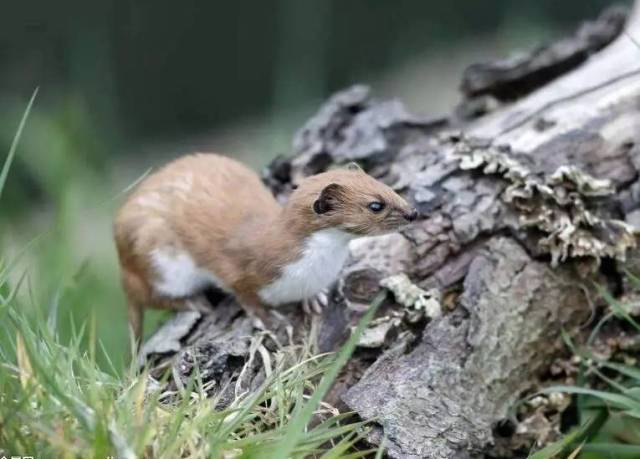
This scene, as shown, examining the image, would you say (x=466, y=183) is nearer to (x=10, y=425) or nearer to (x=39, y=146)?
(x=10, y=425)

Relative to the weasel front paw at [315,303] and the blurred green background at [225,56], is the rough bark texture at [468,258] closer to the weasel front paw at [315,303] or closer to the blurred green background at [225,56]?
the weasel front paw at [315,303]

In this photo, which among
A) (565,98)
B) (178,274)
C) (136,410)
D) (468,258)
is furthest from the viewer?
(565,98)

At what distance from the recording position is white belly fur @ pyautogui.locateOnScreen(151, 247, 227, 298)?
4.64 meters

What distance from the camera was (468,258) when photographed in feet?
14.6

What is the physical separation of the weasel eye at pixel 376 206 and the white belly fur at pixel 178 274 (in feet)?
2.84

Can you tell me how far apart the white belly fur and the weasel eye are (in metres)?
0.86

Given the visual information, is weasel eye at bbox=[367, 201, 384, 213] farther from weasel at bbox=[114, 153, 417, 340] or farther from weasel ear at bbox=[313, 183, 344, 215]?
weasel ear at bbox=[313, 183, 344, 215]

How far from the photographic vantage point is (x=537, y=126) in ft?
16.3

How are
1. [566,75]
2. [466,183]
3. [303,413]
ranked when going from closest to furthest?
[303,413] → [466,183] → [566,75]

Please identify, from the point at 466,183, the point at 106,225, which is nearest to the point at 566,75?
the point at 466,183

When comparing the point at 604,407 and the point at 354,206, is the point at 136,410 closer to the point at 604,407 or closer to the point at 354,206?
the point at 354,206

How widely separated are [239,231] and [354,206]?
59 cm

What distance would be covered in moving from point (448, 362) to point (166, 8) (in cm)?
777

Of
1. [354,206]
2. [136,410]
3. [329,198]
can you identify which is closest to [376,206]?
[354,206]
